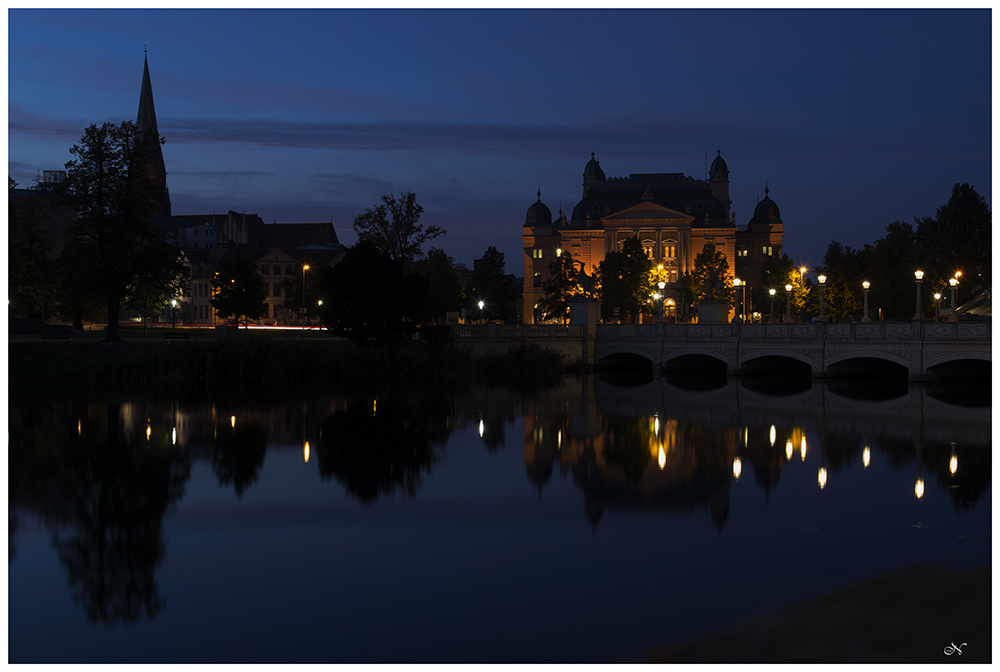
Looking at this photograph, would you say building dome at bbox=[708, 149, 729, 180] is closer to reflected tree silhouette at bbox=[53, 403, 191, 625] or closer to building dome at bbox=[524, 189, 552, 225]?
building dome at bbox=[524, 189, 552, 225]

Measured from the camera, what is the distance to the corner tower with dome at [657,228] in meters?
108

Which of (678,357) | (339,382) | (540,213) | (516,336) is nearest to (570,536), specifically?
(339,382)

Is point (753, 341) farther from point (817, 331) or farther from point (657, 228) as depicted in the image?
point (657, 228)

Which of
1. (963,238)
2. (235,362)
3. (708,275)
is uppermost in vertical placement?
(963,238)

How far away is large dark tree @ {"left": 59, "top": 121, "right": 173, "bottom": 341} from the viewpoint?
52.5 metres

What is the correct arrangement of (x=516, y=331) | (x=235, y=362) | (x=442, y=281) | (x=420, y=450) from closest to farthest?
(x=420, y=450)
(x=235, y=362)
(x=516, y=331)
(x=442, y=281)

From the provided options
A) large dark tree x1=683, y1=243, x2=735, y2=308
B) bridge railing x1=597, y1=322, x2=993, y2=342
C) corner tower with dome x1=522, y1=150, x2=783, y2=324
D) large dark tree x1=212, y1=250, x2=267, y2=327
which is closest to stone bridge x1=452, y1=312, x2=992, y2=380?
bridge railing x1=597, y1=322, x2=993, y2=342

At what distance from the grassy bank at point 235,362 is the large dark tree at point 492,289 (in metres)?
55.4

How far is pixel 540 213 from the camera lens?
122 meters

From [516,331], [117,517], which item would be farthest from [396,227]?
[117,517]

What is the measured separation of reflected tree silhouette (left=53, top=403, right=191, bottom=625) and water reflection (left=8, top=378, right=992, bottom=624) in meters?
0.05

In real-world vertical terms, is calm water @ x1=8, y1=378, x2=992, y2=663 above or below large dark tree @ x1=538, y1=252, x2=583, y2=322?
below

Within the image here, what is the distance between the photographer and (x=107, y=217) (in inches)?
2109

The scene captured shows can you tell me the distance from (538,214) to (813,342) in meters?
73.4
